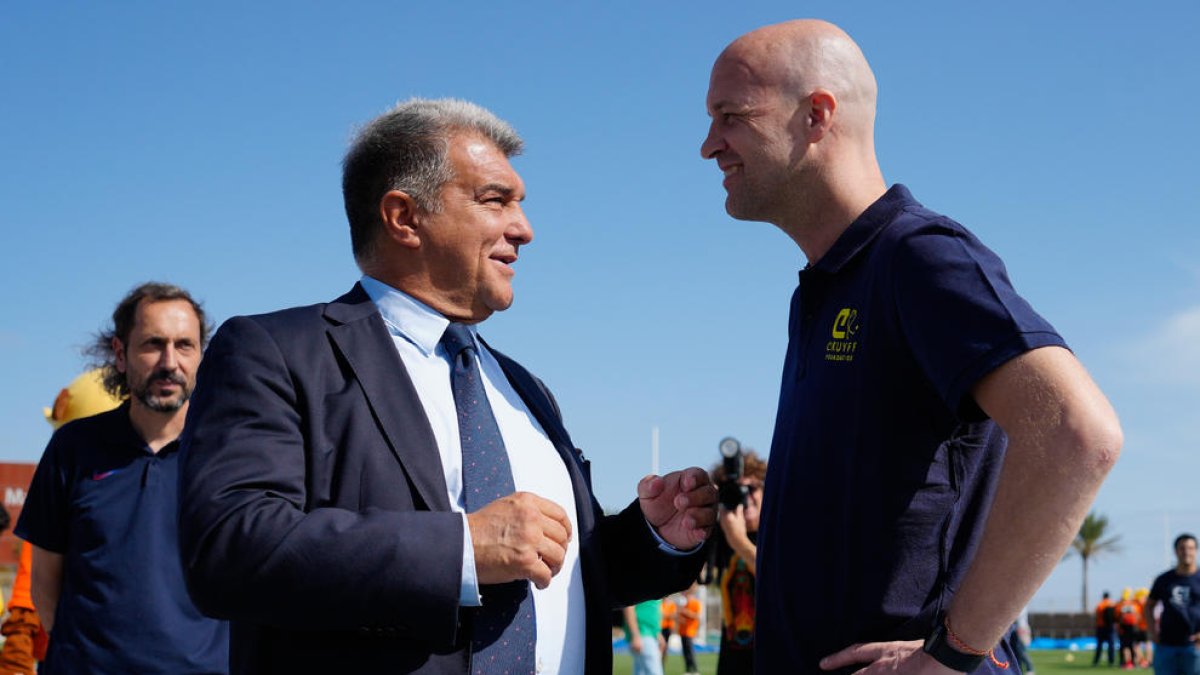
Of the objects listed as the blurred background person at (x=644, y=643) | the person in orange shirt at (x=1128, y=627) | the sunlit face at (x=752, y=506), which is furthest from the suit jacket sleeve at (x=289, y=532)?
the person in orange shirt at (x=1128, y=627)

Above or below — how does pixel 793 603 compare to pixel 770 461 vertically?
below

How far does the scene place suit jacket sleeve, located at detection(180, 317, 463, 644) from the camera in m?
2.48

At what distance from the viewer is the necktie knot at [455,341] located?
3229 millimetres

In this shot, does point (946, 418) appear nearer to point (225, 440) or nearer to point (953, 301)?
point (953, 301)

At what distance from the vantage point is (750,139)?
2861 millimetres

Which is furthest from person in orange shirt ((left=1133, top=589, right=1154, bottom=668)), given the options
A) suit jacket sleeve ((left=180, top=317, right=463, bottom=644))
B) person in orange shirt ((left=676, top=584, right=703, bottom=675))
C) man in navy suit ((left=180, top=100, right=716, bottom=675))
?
suit jacket sleeve ((left=180, top=317, right=463, bottom=644))

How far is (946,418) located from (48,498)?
169 inches

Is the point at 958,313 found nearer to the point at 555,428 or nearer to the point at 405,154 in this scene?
the point at 555,428

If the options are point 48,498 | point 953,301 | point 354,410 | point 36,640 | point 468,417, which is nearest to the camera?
point 953,301

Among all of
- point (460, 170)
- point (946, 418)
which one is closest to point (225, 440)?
point (460, 170)

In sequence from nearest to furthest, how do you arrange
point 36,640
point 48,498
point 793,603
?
point 793,603
point 48,498
point 36,640

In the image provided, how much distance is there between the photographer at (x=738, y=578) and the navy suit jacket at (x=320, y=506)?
574 cm

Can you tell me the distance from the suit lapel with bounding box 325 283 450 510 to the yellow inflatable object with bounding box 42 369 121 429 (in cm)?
556

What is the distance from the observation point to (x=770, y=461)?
9.34 ft
